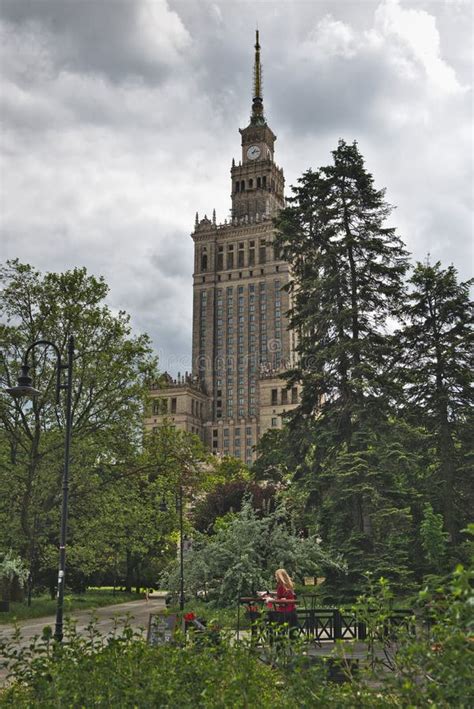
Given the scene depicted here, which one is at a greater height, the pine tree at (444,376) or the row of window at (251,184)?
the row of window at (251,184)

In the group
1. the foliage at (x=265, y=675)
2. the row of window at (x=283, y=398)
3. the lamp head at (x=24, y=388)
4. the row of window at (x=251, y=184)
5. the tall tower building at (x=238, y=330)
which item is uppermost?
the row of window at (x=251, y=184)

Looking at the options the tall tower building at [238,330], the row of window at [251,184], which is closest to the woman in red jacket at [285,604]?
the tall tower building at [238,330]

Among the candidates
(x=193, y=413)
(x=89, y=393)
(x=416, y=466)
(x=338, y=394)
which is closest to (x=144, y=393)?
(x=89, y=393)

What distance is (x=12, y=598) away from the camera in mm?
27625

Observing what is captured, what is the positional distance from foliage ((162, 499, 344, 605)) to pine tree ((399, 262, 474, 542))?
18.8ft

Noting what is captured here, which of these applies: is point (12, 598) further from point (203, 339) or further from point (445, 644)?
point (203, 339)

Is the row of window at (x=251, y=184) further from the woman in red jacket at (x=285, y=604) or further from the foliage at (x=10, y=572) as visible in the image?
the woman in red jacket at (x=285, y=604)

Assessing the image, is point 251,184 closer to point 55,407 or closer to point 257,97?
point 257,97

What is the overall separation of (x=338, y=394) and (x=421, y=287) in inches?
241

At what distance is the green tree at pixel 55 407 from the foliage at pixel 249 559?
6322 mm

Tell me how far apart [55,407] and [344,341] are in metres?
11.8

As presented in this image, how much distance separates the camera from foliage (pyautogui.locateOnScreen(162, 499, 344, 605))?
2267 centimetres

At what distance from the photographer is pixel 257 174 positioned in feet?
486

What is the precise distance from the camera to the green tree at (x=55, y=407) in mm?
26422
